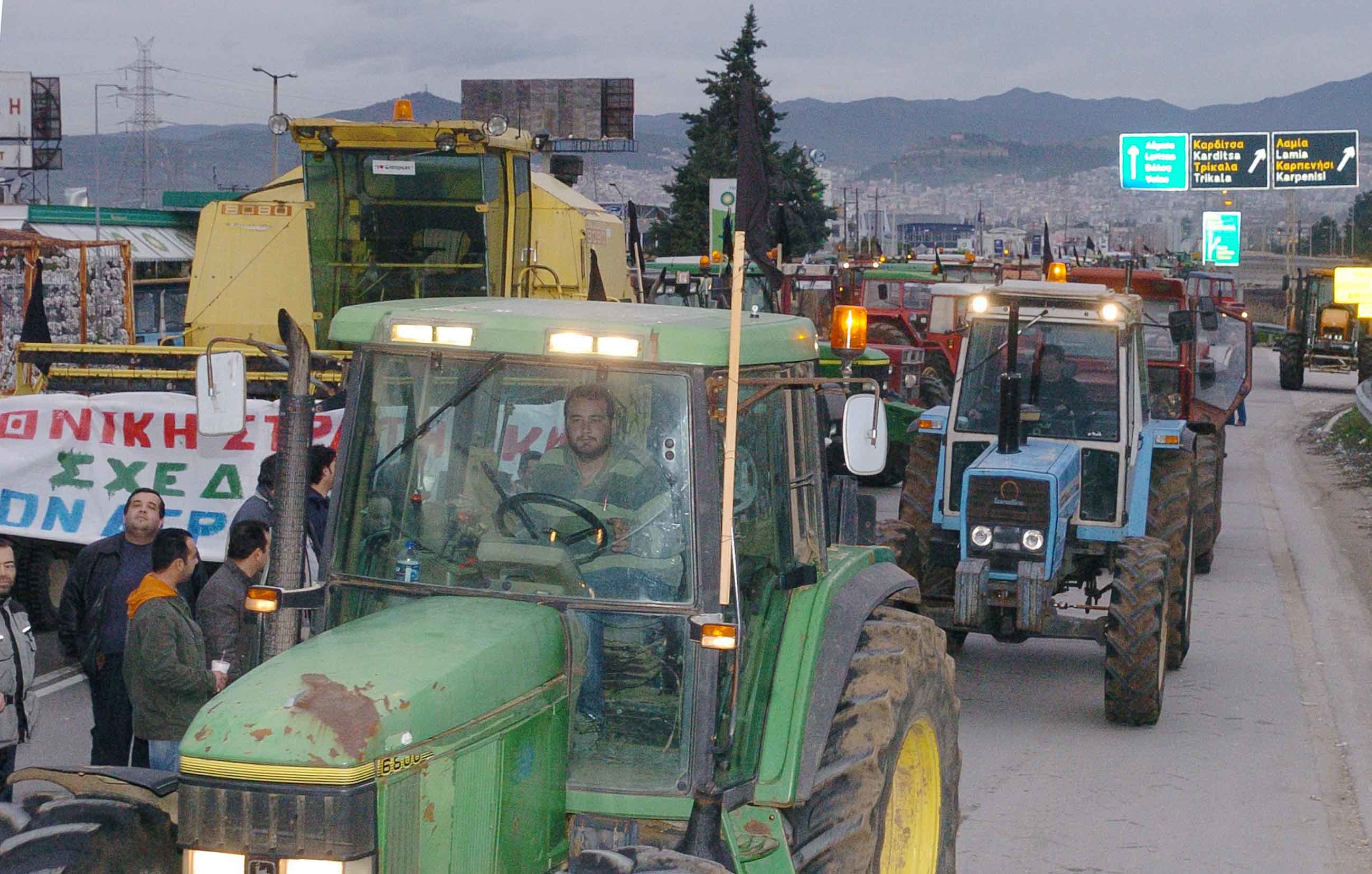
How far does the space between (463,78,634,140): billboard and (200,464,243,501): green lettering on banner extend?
86407mm

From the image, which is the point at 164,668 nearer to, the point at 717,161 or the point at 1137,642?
the point at 1137,642

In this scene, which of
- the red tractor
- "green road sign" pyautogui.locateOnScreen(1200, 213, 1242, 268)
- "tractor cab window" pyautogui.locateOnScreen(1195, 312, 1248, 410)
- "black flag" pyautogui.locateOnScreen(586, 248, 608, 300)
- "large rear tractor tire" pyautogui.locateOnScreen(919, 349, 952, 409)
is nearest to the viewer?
"black flag" pyautogui.locateOnScreen(586, 248, 608, 300)

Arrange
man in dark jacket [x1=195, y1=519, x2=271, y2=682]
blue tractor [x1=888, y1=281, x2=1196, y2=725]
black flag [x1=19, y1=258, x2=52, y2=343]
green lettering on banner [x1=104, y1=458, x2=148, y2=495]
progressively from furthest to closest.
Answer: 1. black flag [x1=19, y1=258, x2=52, y2=343]
2. green lettering on banner [x1=104, y1=458, x2=148, y2=495]
3. blue tractor [x1=888, y1=281, x2=1196, y2=725]
4. man in dark jacket [x1=195, y1=519, x2=271, y2=682]

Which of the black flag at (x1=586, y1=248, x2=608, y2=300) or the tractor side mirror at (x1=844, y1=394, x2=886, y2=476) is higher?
the black flag at (x1=586, y1=248, x2=608, y2=300)

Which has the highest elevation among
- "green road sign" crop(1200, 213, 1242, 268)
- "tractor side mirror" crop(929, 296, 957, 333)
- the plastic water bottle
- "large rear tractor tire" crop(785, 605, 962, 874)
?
"green road sign" crop(1200, 213, 1242, 268)

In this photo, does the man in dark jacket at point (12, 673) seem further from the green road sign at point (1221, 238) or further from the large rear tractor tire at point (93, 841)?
the green road sign at point (1221, 238)

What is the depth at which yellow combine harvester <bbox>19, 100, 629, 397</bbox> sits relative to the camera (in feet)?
41.4

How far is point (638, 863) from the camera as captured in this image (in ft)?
13.1

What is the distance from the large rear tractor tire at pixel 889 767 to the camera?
15.4 ft

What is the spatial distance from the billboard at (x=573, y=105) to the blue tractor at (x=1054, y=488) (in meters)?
86.7

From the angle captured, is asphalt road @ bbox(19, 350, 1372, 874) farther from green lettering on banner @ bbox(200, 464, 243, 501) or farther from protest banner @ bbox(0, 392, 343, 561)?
green lettering on banner @ bbox(200, 464, 243, 501)

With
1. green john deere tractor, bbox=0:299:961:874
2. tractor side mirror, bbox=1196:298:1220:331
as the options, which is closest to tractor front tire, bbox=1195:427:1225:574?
tractor side mirror, bbox=1196:298:1220:331

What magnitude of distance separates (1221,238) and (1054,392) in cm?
4207

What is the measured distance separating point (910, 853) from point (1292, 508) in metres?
14.2
